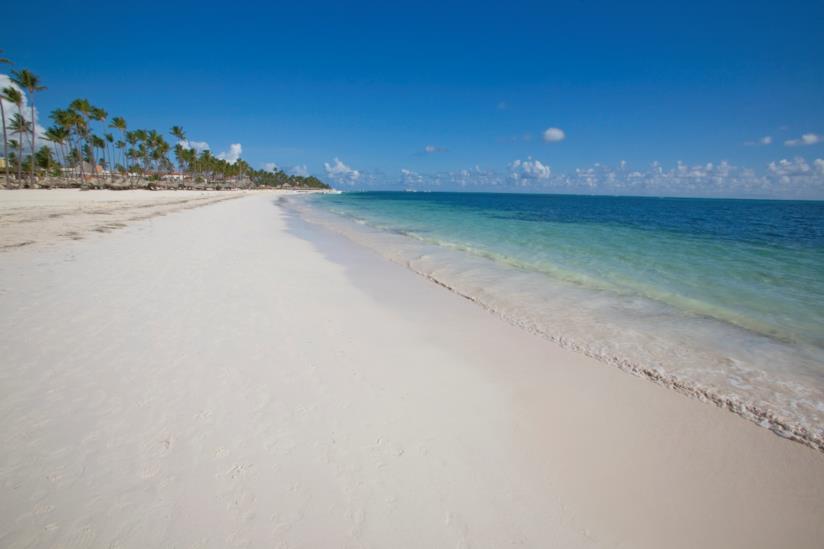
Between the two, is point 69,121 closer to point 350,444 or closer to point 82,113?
point 82,113

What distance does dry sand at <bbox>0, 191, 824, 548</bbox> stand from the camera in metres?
2.39

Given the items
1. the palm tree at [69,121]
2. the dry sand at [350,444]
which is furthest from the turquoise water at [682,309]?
the palm tree at [69,121]

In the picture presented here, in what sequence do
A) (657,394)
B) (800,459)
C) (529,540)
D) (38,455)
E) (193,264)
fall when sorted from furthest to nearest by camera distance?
(193,264)
(657,394)
(800,459)
(38,455)
(529,540)

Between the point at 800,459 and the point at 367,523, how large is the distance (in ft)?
13.9

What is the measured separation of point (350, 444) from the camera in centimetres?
315

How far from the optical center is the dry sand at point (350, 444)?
2387 mm

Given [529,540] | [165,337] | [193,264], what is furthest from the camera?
[193,264]

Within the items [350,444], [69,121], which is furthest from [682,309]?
[69,121]

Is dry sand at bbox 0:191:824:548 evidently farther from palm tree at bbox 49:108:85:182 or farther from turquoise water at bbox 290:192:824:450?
palm tree at bbox 49:108:85:182

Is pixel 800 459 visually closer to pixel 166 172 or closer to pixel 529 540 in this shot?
pixel 529 540

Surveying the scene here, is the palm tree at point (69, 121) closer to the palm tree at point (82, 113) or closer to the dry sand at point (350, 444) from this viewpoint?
the palm tree at point (82, 113)

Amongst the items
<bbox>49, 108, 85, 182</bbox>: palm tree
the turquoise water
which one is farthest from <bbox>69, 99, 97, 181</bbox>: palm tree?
the turquoise water

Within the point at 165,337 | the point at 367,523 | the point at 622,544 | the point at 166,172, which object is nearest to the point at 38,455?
the point at 165,337

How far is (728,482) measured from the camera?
300cm
